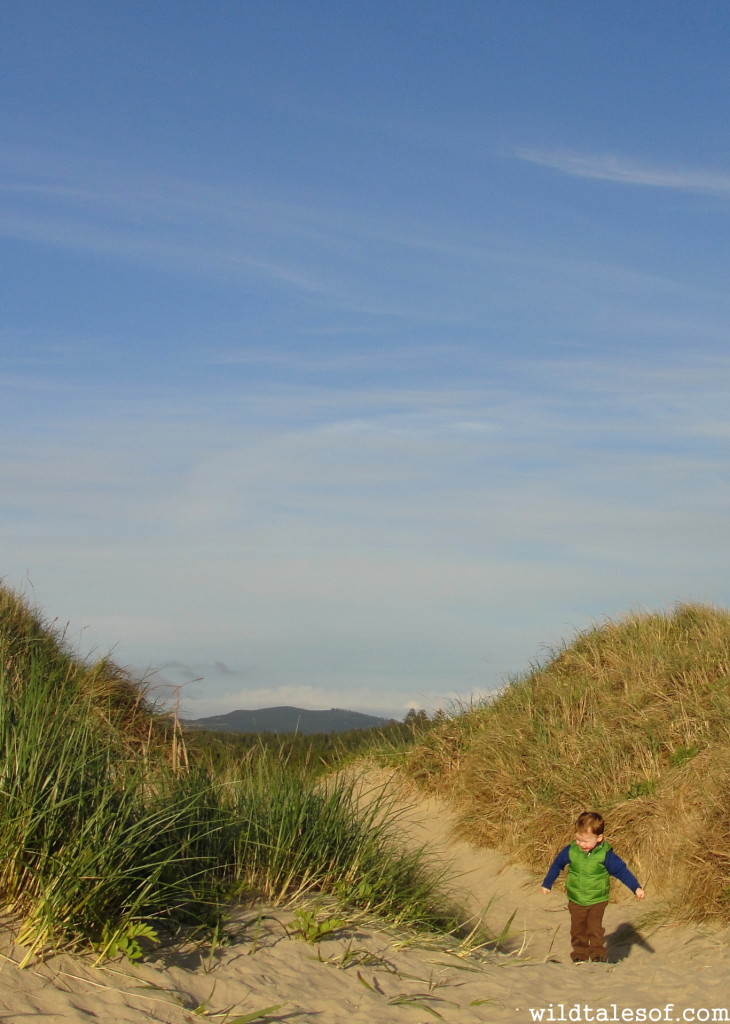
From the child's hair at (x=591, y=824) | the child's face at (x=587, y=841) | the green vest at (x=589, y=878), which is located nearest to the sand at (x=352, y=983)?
the green vest at (x=589, y=878)

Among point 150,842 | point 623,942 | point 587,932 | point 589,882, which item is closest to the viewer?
point 150,842

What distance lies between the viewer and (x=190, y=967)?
17.3 feet

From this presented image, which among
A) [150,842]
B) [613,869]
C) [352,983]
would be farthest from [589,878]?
[150,842]

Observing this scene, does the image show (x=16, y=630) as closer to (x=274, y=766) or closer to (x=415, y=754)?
(x=274, y=766)

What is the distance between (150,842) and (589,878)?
426 cm

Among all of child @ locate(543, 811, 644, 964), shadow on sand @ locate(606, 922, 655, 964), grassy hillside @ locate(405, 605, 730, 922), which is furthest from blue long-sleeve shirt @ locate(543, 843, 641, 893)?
grassy hillside @ locate(405, 605, 730, 922)

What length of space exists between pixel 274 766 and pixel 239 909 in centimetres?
178

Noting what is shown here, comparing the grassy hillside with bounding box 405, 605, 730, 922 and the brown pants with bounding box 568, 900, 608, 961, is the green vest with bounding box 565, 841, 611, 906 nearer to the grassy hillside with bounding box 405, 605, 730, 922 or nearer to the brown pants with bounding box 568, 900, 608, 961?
the brown pants with bounding box 568, 900, 608, 961

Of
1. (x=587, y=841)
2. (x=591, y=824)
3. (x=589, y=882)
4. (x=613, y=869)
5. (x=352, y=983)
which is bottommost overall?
(x=352, y=983)

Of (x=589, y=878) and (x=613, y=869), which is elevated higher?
(x=613, y=869)

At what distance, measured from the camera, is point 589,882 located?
8102 mm

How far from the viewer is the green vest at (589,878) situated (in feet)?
26.4

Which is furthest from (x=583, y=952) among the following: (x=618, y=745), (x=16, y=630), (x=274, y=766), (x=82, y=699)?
(x=16, y=630)

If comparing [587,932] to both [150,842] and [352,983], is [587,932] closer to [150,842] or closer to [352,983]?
[352,983]
